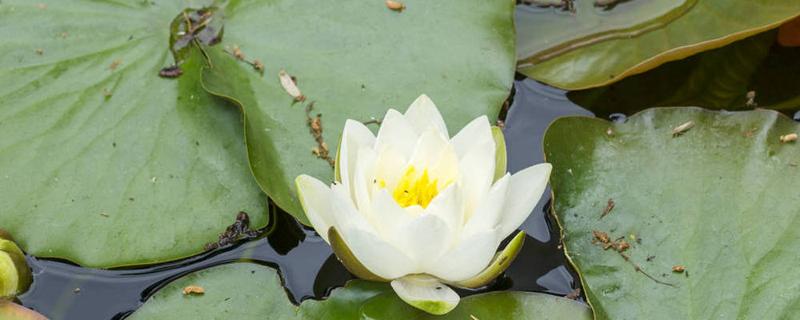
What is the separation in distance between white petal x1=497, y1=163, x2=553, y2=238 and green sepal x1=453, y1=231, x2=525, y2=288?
8 cm

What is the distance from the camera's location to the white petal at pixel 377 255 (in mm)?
1795

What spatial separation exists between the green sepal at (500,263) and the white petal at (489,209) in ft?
0.22

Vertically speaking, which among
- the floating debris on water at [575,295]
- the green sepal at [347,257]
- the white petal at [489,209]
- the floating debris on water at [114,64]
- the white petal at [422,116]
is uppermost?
the floating debris on water at [114,64]

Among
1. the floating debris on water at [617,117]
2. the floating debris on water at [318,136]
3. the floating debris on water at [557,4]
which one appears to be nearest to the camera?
the floating debris on water at [318,136]

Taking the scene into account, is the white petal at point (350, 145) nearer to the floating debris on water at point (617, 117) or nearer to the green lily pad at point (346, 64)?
the green lily pad at point (346, 64)

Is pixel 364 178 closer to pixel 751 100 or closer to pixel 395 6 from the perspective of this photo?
pixel 395 6

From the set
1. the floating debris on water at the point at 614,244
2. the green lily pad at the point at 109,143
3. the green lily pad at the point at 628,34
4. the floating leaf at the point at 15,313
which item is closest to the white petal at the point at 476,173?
the floating debris on water at the point at 614,244

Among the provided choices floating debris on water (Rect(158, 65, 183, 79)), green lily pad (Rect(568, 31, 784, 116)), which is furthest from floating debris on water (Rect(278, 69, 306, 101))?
green lily pad (Rect(568, 31, 784, 116))

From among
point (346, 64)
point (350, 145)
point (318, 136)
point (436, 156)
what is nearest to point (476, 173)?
point (436, 156)

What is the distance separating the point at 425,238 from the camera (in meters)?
1.79

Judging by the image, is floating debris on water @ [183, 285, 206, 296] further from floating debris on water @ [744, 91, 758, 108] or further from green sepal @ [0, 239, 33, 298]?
floating debris on water @ [744, 91, 758, 108]

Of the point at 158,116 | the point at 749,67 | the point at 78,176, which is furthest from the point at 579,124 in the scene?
the point at 78,176

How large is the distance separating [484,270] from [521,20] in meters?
1.17

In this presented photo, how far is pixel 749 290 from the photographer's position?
195 centimetres
